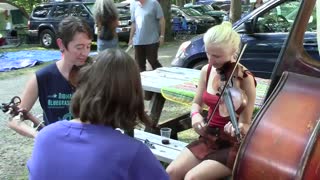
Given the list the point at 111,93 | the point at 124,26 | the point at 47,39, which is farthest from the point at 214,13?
the point at 111,93

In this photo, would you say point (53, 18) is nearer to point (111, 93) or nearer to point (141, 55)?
point (141, 55)

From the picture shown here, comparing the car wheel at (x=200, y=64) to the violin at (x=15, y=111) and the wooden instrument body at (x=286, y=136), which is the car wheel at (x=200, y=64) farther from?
the violin at (x=15, y=111)

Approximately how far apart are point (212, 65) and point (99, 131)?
59.6 inches

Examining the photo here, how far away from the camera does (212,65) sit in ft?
9.47

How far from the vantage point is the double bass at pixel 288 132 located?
195cm

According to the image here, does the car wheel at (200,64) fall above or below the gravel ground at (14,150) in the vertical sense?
above

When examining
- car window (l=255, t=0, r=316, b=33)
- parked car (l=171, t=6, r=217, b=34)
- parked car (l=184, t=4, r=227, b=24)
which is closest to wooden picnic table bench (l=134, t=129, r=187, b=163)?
car window (l=255, t=0, r=316, b=33)

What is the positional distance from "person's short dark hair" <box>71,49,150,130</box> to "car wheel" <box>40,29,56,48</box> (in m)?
15.0

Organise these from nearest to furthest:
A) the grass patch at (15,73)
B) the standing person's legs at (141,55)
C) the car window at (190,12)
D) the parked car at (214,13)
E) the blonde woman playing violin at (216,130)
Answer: the blonde woman playing violin at (216,130)
the standing person's legs at (141,55)
the grass patch at (15,73)
the car window at (190,12)
the parked car at (214,13)

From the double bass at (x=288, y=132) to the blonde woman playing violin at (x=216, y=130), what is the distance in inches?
18.2

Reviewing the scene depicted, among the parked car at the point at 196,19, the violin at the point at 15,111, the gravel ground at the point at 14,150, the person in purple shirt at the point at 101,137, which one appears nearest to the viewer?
the person in purple shirt at the point at 101,137

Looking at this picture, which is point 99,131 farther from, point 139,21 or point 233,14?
point 233,14

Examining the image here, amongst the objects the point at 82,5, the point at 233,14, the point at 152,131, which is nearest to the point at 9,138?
the point at 152,131

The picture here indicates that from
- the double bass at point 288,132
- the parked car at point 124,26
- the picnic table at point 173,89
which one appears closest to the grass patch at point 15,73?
the parked car at point 124,26
